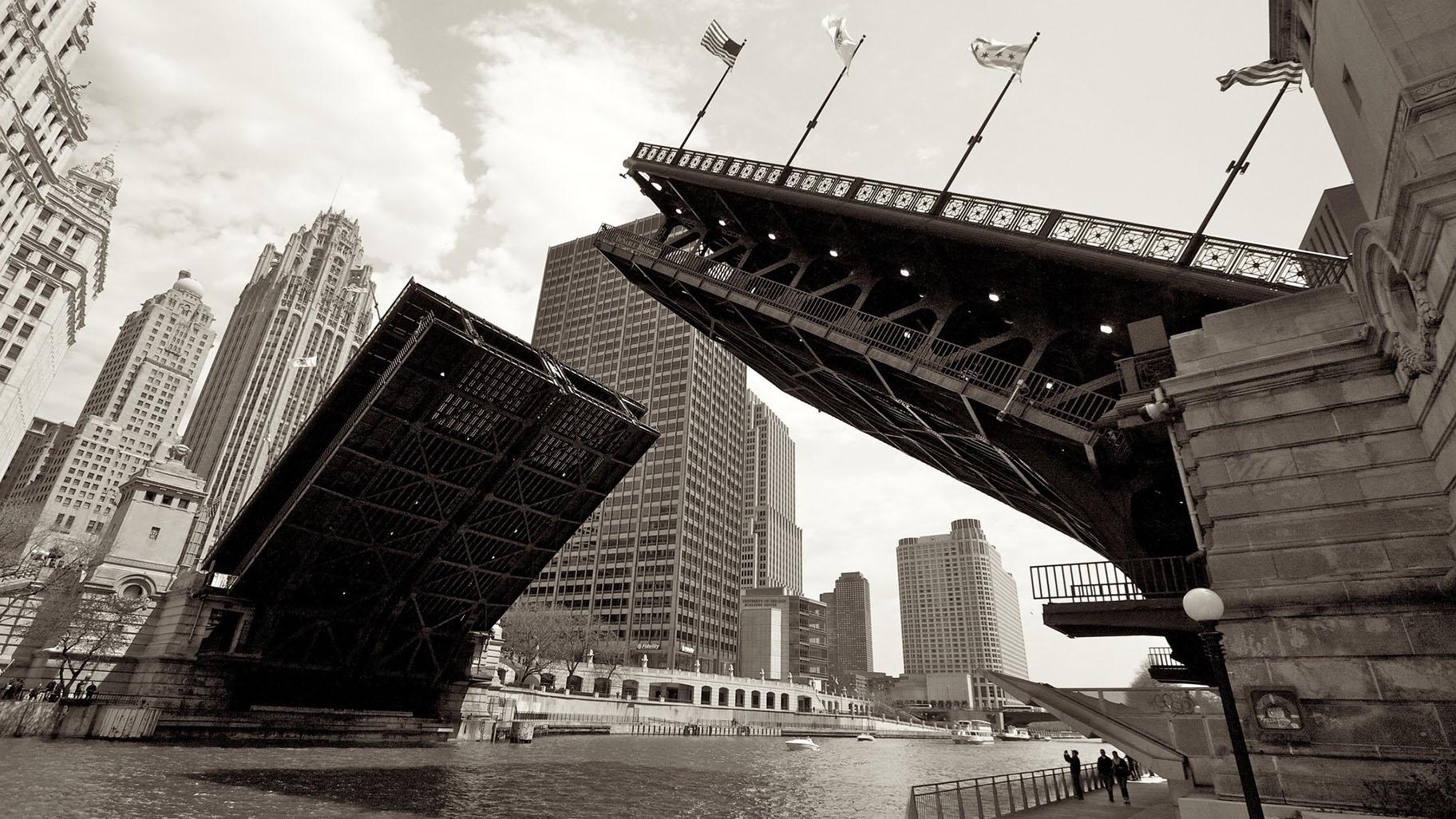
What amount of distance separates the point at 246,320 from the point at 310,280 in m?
16.0

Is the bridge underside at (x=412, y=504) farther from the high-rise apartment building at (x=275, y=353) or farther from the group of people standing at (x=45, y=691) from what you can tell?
the high-rise apartment building at (x=275, y=353)

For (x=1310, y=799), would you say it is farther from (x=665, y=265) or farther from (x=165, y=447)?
(x=165, y=447)

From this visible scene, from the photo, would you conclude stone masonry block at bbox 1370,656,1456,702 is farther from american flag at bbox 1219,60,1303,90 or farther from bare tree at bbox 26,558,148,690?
bare tree at bbox 26,558,148,690

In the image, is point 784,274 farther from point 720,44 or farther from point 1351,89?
point 1351,89

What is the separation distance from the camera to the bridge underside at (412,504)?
A: 26.8 m

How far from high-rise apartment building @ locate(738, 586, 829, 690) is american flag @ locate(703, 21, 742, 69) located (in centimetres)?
10797

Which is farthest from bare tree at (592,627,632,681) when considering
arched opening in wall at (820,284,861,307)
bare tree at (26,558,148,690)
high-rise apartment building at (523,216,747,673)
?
arched opening in wall at (820,284,861,307)

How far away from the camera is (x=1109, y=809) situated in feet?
57.8

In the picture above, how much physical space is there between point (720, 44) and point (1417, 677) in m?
27.1

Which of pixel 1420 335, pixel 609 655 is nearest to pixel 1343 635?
pixel 1420 335

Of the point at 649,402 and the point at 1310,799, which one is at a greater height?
the point at 649,402

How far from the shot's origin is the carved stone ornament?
9156 millimetres

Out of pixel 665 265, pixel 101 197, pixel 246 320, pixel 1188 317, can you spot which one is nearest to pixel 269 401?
pixel 246 320

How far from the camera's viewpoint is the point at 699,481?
11981 centimetres
